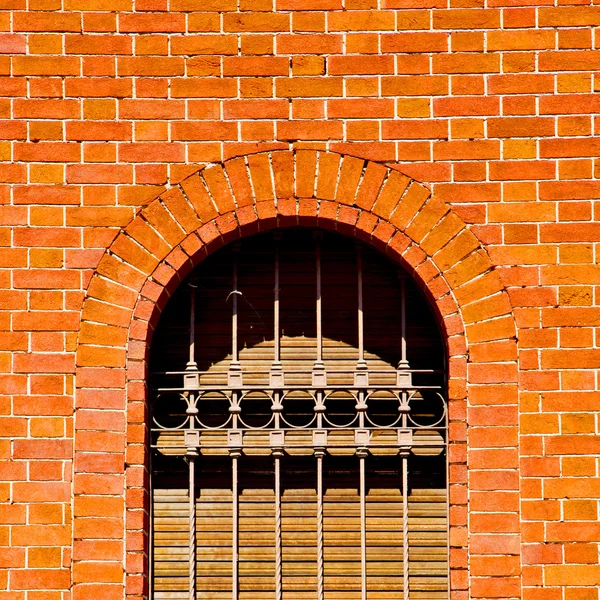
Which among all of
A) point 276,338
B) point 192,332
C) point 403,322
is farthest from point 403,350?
point 192,332

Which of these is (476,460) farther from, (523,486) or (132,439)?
(132,439)

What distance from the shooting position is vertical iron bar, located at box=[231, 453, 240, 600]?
19.2 feet

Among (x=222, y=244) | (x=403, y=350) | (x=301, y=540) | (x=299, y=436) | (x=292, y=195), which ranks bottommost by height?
(x=301, y=540)

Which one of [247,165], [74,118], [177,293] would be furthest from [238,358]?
[74,118]

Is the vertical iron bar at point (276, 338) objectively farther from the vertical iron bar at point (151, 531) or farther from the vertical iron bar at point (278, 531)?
the vertical iron bar at point (151, 531)

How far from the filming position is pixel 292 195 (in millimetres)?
5910

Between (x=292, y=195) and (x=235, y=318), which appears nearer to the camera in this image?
(x=292, y=195)

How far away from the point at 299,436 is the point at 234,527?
1.71 feet

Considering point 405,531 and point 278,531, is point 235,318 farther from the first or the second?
point 405,531

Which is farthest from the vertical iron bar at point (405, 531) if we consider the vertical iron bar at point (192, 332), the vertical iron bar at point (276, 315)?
the vertical iron bar at point (192, 332)

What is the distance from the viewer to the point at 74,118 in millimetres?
5938

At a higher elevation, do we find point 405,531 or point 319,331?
point 319,331

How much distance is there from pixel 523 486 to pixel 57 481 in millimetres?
2088

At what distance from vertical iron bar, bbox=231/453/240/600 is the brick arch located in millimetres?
433
